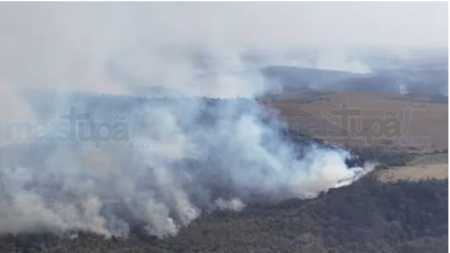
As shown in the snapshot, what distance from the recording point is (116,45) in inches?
135

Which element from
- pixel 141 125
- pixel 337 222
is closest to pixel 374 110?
pixel 337 222

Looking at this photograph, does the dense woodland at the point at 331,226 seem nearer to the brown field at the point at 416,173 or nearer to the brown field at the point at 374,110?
the brown field at the point at 416,173

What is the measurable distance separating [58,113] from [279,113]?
1196 mm

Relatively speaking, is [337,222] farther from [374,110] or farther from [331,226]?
[374,110]

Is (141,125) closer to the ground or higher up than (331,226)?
higher up

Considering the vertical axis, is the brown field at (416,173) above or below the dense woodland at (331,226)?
above

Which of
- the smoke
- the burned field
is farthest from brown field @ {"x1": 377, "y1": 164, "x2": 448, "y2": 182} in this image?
the smoke

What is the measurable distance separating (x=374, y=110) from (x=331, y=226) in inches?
26.6

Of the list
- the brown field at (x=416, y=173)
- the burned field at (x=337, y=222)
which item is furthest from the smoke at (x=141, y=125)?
the brown field at (x=416, y=173)

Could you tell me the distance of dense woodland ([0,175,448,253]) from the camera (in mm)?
3436

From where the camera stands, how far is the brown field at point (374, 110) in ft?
11.3

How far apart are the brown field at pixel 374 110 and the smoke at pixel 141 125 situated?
11 centimetres

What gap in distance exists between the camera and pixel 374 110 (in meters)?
3.46

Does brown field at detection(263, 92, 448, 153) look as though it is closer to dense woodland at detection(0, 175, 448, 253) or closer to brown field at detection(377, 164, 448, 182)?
brown field at detection(377, 164, 448, 182)
